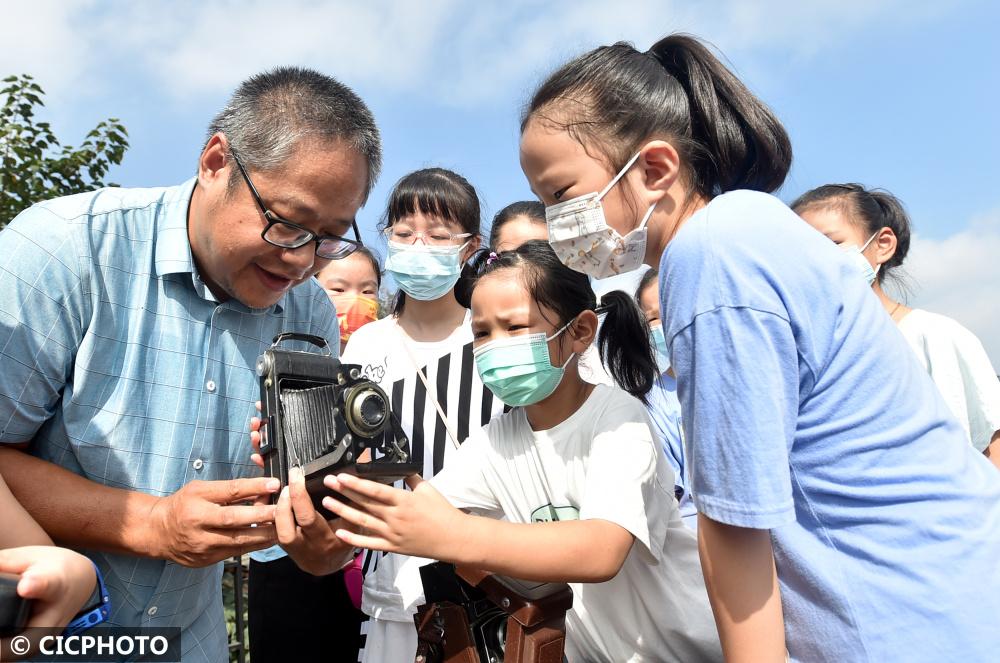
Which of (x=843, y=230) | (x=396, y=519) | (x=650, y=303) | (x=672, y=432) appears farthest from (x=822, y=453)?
(x=843, y=230)

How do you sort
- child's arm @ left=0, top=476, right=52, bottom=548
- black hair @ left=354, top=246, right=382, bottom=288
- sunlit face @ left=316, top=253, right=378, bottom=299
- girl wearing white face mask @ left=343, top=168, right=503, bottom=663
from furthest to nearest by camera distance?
black hair @ left=354, top=246, right=382, bottom=288, sunlit face @ left=316, top=253, right=378, bottom=299, girl wearing white face mask @ left=343, top=168, right=503, bottom=663, child's arm @ left=0, top=476, right=52, bottom=548

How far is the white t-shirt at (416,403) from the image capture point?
327 centimetres

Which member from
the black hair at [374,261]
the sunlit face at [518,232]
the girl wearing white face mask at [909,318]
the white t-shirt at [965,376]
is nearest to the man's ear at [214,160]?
the sunlit face at [518,232]

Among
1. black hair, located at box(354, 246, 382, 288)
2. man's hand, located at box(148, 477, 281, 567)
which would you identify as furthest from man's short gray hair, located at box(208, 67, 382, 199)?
black hair, located at box(354, 246, 382, 288)

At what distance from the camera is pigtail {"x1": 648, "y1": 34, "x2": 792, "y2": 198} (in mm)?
2195

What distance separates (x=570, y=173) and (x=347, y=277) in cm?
357

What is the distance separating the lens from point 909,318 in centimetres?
472

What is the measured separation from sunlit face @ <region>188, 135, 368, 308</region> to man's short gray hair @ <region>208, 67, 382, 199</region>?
0.15 feet

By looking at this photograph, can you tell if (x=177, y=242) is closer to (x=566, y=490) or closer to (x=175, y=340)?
(x=175, y=340)

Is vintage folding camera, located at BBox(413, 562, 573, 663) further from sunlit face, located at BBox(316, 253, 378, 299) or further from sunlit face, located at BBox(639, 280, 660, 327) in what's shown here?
sunlit face, located at BBox(316, 253, 378, 299)

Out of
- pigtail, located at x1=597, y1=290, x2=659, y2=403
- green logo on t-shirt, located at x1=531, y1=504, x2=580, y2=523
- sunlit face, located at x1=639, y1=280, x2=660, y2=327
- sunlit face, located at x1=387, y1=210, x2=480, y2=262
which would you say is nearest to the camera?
green logo on t-shirt, located at x1=531, y1=504, x2=580, y2=523

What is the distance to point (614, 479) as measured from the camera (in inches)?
97.0

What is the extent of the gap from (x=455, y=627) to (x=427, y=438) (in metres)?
1.28

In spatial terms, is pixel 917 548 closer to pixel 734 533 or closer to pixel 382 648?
pixel 734 533
